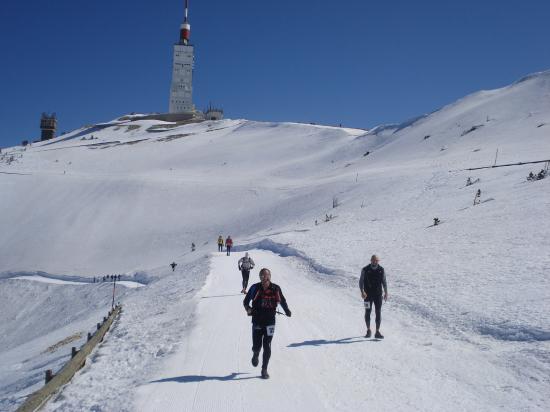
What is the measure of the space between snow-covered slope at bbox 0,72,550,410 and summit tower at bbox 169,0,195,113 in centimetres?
4846

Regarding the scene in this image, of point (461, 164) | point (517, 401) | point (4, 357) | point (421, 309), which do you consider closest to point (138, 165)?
point (461, 164)

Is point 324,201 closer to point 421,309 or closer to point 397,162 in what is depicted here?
point 397,162

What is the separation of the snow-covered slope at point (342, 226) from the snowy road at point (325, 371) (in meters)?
0.08

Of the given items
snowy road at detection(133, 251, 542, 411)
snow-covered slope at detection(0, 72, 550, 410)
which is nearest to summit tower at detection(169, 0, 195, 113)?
snow-covered slope at detection(0, 72, 550, 410)

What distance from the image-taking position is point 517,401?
6.75 m

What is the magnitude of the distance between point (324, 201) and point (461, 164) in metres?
12.3

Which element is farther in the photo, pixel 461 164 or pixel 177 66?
pixel 177 66

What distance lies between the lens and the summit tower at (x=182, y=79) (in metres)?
149

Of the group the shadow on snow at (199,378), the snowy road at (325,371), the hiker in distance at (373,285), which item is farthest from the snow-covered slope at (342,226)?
the hiker in distance at (373,285)

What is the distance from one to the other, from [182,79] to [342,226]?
13280 centimetres

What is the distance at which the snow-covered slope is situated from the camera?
9.07 m

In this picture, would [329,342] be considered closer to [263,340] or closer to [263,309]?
[263,340]

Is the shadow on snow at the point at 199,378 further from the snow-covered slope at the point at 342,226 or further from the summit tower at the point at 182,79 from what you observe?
the summit tower at the point at 182,79

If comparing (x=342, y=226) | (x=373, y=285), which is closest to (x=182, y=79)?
(x=342, y=226)
